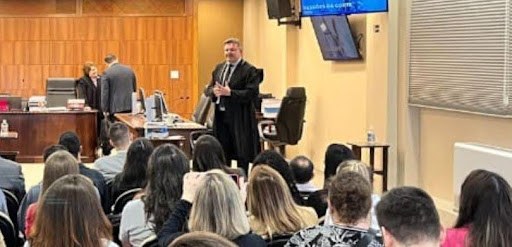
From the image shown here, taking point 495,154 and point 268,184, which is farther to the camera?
point 495,154

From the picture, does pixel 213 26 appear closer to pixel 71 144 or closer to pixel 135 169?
pixel 71 144

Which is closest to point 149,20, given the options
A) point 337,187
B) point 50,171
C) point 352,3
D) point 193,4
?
point 193,4

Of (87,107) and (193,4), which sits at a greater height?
(193,4)

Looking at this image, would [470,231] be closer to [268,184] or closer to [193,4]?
[268,184]

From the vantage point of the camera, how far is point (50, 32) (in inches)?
616

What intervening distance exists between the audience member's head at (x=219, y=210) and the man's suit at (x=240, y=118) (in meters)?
4.67

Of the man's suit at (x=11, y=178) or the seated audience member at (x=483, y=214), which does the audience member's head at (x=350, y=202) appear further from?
the man's suit at (x=11, y=178)

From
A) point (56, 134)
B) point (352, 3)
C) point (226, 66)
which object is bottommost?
point (56, 134)

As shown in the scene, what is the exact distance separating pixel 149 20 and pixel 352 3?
7501 mm

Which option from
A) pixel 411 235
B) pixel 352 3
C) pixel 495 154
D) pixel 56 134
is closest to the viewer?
pixel 411 235

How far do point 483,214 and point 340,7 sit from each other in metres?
6.33

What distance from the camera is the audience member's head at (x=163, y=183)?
13.1 feet

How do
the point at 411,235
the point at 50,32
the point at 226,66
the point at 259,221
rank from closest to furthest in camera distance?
the point at 411,235
the point at 259,221
the point at 226,66
the point at 50,32

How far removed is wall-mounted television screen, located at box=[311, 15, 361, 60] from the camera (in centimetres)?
995
